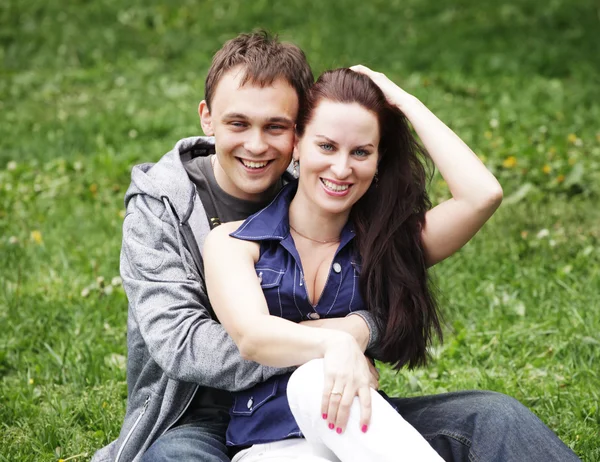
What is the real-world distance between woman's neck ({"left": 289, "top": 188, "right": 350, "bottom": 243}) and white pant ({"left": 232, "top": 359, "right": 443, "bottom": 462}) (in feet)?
1.82

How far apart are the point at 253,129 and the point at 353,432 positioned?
1118 millimetres

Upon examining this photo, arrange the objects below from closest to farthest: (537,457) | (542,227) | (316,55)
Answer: (537,457) → (542,227) → (316,55)

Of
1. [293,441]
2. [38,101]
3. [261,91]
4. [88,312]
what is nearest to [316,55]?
[38,101]

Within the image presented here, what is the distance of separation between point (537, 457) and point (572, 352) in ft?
5.50

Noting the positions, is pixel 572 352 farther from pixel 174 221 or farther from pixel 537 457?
pixel 174 221

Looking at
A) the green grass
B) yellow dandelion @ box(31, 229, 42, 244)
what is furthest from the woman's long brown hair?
yellow dandelion @ box(31, 229, 42, 244)

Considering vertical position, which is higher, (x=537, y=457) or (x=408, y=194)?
(x=408, y=194)

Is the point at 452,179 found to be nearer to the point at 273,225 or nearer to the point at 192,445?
the point at 273,225

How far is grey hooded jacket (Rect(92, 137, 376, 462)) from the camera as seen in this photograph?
2998mm

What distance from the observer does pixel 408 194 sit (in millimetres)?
3195

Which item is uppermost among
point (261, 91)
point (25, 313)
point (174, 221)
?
point (261, 91)

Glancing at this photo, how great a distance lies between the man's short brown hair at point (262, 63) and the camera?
3.23m

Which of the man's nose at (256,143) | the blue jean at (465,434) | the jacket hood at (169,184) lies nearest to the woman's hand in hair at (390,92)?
the man's nose at (256,143)

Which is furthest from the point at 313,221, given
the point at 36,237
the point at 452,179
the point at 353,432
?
the point at 36,237
